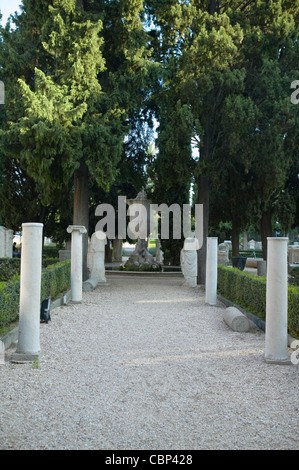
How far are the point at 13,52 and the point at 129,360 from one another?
1195 centimetres

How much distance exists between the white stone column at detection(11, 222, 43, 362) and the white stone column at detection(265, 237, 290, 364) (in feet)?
9.18

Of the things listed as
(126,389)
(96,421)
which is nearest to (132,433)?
(96,421)

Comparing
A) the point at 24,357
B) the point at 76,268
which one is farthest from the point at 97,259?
the point at 24,357

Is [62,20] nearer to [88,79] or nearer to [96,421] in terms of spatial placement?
[88,79]

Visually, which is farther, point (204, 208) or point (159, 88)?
point (159, 88)

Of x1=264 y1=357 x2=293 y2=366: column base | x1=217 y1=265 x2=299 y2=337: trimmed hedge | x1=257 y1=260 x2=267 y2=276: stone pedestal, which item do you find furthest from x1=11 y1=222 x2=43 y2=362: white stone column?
x1=257 y1=260 x2=267 y2=276: stone pedestal

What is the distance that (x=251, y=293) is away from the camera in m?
9.28

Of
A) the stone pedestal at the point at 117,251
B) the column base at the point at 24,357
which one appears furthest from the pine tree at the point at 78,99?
the stone pedestal at the point at 117,251

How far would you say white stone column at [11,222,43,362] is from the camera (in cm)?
546

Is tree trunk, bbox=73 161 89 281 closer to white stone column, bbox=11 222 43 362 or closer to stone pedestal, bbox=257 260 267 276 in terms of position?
stone pedestal, bbox=257 260 267 276

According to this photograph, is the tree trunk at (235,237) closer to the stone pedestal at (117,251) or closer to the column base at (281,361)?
the stone pedestal at (117,251)

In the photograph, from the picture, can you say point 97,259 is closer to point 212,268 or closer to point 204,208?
point 204,208

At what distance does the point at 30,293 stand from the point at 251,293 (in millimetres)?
5181

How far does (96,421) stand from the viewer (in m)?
3.56
